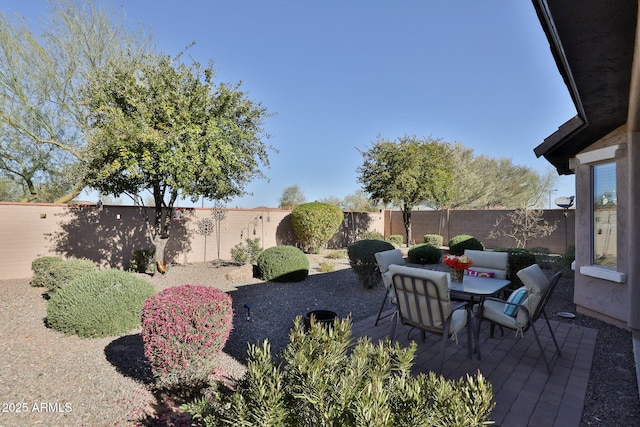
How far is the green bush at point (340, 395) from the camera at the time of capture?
1.30 m

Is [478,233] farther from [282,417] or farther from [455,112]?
[282,417]

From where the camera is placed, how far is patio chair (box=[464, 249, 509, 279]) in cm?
485

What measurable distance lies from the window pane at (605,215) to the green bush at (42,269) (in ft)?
32.8

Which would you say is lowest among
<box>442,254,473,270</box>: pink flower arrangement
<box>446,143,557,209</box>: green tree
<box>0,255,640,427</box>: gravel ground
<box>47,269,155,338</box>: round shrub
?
<box>0,255,640,427</box>: gravel ground

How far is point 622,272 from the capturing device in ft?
14.5

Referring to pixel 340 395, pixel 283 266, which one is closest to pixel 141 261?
pixel 283 266

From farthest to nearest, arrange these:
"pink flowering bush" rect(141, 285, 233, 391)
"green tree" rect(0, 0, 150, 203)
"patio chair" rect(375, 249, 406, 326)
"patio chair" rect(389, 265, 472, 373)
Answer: "green tree" rect(0, 0, 150, 203) → "patio chair" rect(375, 249, 406, 326) → "patio chair" rect(389, 265, 472, 373) → "pink flowering bush" rect(141, 285, 233, 391)

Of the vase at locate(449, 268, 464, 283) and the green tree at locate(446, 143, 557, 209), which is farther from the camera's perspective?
the green tree at locate(446, 143, 557, 209)

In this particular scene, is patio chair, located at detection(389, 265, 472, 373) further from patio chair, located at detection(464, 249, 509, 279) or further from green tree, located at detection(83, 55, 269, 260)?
green tree, located at detection(83, 55, 269, 260)

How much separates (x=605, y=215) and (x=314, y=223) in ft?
28.9

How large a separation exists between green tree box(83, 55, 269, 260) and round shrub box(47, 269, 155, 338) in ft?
8.42

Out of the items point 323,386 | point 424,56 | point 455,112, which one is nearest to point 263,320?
point 323,386

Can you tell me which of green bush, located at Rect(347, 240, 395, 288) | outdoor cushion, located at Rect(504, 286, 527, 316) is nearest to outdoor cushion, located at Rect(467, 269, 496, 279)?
outdoor cushion, located at Rect(504, 286, 527, 316)

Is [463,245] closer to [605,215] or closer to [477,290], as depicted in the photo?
[605,215]
